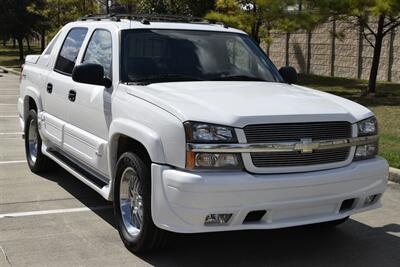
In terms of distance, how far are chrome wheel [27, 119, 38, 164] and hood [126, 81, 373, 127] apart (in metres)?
2.95

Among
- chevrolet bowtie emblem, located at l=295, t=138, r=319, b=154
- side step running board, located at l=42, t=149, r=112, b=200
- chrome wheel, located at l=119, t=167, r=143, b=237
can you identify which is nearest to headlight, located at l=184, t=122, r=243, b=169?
chevrolet bowtie emblem, located at l=295, t=138, r=319, b=154

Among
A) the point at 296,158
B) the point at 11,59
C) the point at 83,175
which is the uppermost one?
the point at 296,158

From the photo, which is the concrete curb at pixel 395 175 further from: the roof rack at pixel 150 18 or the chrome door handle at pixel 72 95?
the chrome door handle at pixel 72 95

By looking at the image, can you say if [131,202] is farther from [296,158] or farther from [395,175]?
[395,175]

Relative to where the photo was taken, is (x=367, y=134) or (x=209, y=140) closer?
(x=209, y=140)

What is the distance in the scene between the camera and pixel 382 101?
1499 cm

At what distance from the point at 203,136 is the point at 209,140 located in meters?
0.05

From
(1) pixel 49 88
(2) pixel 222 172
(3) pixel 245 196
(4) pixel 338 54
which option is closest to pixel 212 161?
(2) pixel 222 172

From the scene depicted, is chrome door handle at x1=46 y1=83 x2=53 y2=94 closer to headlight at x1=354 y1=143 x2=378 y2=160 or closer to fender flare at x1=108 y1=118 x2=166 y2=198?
fender flare at x1=108 y1=118 x2=166 y2=198

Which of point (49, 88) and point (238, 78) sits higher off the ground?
point (238, 78)

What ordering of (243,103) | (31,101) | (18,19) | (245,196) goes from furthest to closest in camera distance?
(18,19) < (31,101) < (243,103) < (245,196)

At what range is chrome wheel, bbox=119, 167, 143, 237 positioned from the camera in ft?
15.4

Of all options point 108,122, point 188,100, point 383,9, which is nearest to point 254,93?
point 188,100

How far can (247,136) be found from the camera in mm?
4125
